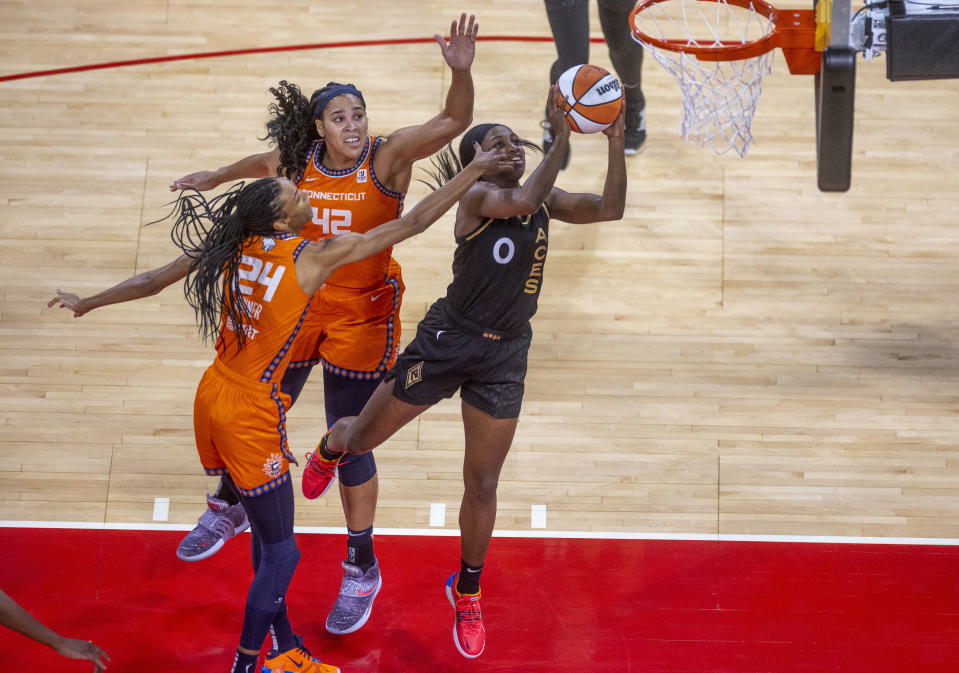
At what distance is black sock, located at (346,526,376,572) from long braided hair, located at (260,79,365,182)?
61.1 inches

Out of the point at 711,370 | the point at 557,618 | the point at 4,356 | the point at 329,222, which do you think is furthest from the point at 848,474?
the point at 4,356

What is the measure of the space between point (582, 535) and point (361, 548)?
1121 mm

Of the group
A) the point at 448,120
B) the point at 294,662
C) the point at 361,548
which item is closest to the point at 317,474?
the point at 361,548

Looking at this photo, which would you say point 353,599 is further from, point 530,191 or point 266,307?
point 530,191

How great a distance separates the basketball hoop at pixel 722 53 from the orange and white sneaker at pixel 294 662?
3033mm

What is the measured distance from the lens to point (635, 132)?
261 inches

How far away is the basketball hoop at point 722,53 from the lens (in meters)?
4.73

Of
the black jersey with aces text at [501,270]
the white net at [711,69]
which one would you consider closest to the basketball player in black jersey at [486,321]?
the black jersey with aces text at [501,270]

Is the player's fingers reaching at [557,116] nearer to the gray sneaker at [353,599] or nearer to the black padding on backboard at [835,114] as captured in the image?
the black padding on backboard at [835,114]

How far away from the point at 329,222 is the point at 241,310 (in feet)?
2.21

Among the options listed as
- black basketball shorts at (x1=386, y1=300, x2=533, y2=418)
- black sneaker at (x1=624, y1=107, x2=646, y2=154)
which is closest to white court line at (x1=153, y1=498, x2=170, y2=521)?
black basketball shorts at (x1=386, y1=300, x2=533, y2=418)

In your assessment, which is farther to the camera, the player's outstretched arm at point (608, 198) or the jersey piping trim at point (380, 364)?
the jersey piping trim at point (380, 364)

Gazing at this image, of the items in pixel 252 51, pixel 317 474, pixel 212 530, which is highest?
pixel 252 51

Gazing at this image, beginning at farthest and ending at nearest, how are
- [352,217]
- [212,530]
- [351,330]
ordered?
[212,530]
[351,330]
[352,217]
